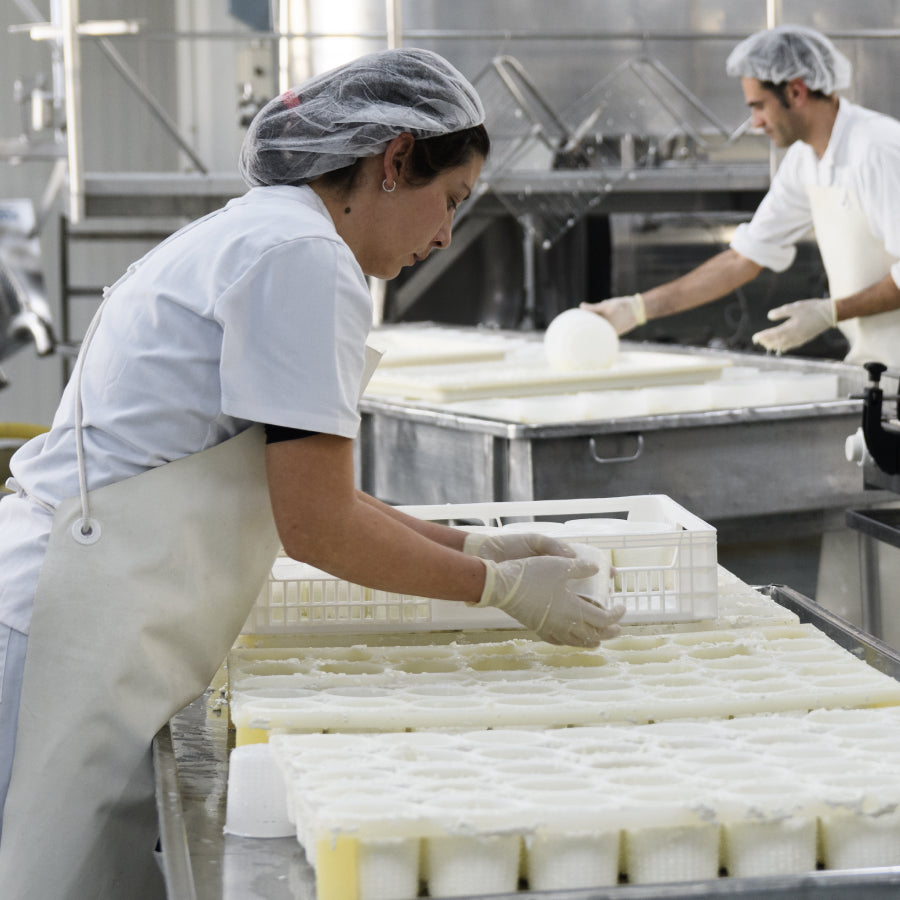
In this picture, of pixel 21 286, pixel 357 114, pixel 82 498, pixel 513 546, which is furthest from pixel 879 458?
pixel 21 286

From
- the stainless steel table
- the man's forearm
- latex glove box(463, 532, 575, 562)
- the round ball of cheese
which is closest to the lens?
the stainless steel table

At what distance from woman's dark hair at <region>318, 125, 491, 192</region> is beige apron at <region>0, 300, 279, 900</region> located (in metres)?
0.27

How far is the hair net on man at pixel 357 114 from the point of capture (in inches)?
47.9

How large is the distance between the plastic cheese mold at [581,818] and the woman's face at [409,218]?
21.7 inches

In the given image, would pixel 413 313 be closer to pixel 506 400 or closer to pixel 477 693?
pixel 506 400

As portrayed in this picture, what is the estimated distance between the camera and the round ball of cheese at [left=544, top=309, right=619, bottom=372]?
2.95m

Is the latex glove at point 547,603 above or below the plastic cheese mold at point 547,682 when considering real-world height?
above

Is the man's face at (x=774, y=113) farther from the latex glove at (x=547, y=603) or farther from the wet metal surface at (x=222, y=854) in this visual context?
the wet metal surface at (x=222, y=854)

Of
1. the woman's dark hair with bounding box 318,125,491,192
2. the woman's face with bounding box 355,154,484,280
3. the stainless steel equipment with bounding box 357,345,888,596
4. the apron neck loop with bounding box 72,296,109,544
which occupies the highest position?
the woman's dark hair with bounding box 318,125,491,192

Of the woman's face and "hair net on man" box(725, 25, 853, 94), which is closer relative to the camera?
the woman's face

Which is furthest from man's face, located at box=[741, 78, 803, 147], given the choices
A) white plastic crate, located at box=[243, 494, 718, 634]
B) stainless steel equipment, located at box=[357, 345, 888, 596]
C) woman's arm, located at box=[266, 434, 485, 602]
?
woman's arm, located at box=[266, 434, 485, 602]

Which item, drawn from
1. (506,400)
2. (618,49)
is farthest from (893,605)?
(618,49)

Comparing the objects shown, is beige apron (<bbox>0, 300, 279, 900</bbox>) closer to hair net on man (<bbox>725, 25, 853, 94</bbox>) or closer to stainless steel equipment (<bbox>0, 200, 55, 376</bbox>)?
hair net on man (<bbox>725, 25, 853, 94</bbox>)

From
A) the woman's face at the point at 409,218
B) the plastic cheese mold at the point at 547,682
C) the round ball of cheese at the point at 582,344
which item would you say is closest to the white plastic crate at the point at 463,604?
the plastic cheese mold at the point at 547,682
